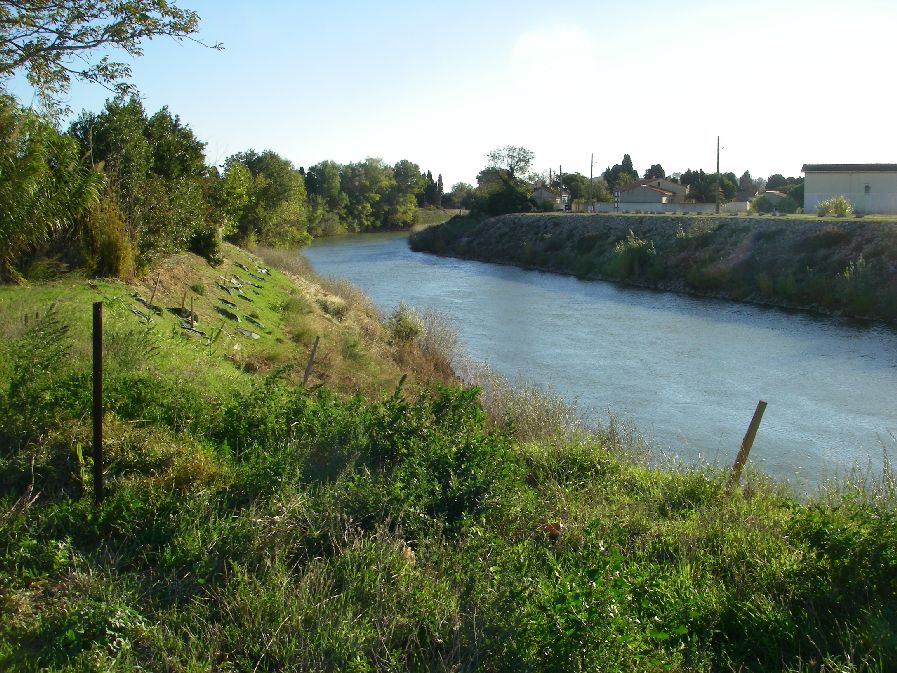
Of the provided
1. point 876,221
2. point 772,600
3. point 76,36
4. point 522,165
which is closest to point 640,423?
point 772,600

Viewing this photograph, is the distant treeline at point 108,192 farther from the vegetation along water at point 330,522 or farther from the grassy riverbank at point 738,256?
the grassy riverbank at point 738,256

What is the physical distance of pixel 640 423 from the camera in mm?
16453

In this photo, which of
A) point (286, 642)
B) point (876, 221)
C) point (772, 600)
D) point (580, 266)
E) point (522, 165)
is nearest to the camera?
point (286, 642)

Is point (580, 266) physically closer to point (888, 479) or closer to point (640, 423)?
point (640, 423)

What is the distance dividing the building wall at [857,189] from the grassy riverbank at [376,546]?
2159 inches

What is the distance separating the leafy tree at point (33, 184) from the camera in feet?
43.2

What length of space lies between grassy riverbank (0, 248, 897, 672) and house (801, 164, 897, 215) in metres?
55.1

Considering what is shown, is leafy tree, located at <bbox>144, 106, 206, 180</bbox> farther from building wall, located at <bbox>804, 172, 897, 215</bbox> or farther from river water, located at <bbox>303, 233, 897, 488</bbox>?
building wall, located at <bbox>804, 172, 897, 215</bbox>

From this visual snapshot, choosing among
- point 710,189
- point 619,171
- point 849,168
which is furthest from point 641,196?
point 619,171

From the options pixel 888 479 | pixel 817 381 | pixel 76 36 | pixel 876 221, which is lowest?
pixel 817 381

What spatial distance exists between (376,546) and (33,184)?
10529 mm

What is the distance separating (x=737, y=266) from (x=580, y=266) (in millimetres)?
12228

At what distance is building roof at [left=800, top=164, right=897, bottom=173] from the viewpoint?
6088 cm

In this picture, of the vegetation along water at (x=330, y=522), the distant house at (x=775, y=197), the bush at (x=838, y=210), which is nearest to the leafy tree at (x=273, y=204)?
the vegetation along water at (x=330, y=522)
